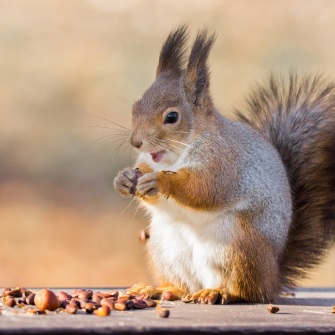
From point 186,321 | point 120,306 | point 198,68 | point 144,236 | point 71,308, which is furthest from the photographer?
point 144,236

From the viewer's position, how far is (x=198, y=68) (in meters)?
2.26

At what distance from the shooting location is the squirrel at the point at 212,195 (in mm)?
2107

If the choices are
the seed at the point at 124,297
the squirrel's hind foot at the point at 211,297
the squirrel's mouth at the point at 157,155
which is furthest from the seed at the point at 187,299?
the squirrel's mouth at the point at 157,155

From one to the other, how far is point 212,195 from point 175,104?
0.85ft

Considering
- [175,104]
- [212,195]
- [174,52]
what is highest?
[174,52]

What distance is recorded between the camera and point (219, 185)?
83.4 inches

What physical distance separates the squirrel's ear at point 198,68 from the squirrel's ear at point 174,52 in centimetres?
5

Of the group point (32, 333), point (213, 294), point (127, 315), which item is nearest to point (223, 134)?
point (213, 294)

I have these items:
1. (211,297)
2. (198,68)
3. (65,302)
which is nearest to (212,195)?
(211,297)

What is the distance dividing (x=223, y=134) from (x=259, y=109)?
0.41m

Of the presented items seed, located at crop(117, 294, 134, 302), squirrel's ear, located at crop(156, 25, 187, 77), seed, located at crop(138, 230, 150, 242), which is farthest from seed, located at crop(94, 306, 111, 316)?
squirrel's ear, located at crop(156, 25, 187, 77)

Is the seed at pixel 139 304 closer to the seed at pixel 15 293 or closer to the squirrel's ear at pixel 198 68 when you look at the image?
the seed at pixel 15 293

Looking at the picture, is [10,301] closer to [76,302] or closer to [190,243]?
[76,302]

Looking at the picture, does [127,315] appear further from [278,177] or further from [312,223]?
[312,223]
